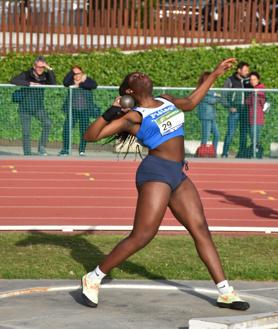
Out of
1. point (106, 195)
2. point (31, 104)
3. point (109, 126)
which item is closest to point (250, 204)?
point (106, 195)

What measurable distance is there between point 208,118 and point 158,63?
702cm

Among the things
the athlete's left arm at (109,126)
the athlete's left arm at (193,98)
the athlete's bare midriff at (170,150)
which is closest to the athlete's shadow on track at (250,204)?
the athlete's left arm at (193,98)

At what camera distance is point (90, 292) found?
30.6 feet

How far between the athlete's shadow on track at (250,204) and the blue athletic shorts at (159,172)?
20.7ft

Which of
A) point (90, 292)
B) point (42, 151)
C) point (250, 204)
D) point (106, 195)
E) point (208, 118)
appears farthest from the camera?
point (208, 118)

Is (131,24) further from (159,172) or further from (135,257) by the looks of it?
(159,172)

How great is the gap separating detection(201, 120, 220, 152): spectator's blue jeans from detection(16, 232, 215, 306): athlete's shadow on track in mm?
8937

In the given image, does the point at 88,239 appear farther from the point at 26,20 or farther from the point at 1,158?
the point at 26,20

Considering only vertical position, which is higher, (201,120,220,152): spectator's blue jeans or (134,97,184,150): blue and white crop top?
(134,97,184,150): blue and white crop top

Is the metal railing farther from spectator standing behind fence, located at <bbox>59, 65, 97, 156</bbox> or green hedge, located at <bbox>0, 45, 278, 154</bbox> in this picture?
spectator standing behind fence, located at <bbox>59, 65, 97, 156</bbox>

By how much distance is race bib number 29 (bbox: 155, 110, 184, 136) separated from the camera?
359 inches

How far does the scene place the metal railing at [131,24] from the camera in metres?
29.0

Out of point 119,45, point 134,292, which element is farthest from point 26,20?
point 134,292

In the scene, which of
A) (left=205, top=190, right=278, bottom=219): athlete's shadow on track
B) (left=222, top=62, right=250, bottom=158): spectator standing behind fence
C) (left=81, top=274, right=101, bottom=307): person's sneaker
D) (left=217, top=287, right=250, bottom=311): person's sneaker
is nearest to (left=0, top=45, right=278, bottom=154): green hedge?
(left=222, top=62, right=250, bottom=158): spectator standing behind fence
